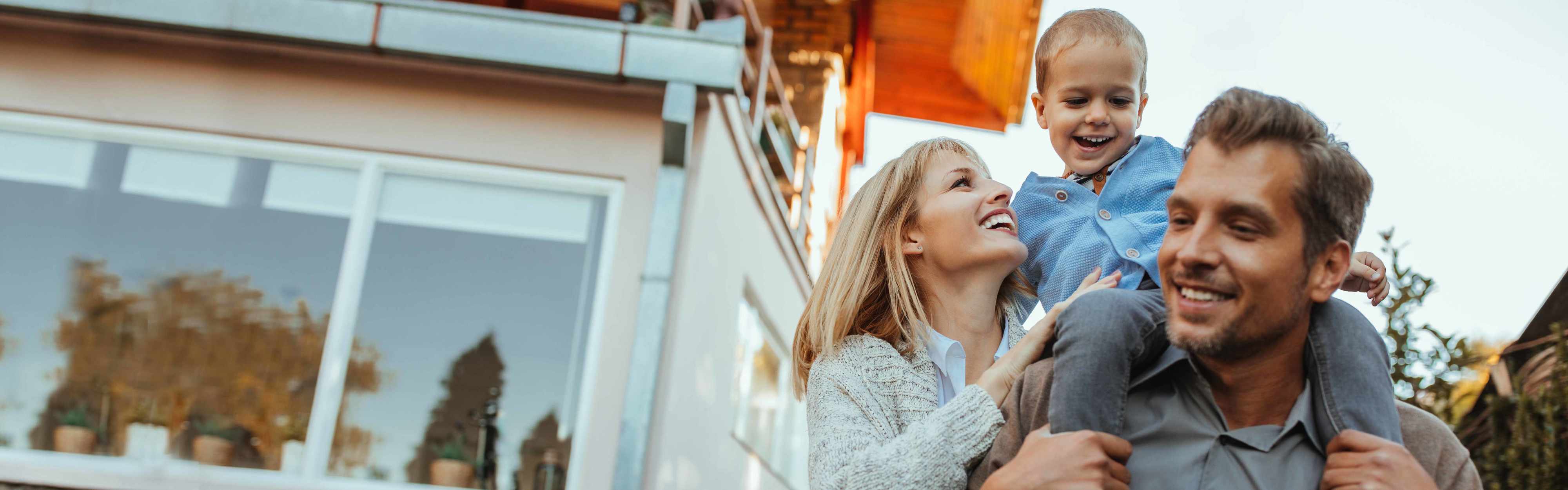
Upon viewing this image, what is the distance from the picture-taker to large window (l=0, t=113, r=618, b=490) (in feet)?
19.1

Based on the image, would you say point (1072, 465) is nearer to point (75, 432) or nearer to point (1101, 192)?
point (1101, 192)

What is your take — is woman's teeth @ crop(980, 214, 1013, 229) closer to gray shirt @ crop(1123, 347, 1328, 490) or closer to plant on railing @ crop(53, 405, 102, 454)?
gray shirt @ crop(1123, 347, 1328, 490)

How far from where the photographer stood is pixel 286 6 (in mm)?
6004

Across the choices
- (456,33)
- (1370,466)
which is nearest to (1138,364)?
(1370,466)

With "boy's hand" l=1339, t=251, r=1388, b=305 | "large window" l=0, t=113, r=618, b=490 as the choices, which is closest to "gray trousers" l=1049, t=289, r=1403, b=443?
"boy's hand" l=1339, t=251, r=1388, b=305

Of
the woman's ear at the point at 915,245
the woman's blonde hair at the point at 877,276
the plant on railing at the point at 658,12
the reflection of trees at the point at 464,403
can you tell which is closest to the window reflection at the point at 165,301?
the reflection of trees at the point at 464,403

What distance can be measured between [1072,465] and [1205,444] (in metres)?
0.26

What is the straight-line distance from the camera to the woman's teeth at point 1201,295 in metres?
1.73

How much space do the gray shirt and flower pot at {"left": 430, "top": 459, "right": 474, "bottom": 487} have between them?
14.8 ft

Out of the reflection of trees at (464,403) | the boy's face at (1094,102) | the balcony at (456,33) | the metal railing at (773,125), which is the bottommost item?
the reflection of trees at (464,403)

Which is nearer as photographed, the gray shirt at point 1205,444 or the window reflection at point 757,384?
the gray shirt at point 1205,444

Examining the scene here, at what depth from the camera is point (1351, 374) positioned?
5.77ft

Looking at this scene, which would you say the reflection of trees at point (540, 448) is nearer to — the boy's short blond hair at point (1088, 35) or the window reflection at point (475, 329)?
the window reflection at point (475, 329)

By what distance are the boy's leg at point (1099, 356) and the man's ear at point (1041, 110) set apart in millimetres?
865
